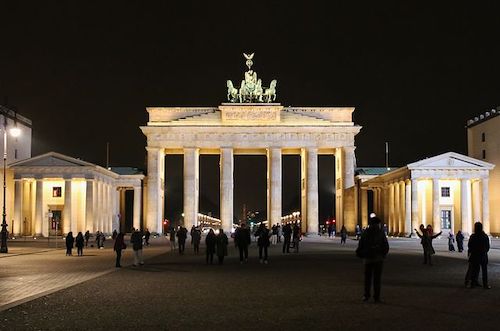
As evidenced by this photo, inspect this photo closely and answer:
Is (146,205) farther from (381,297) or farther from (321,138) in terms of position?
(381,297)

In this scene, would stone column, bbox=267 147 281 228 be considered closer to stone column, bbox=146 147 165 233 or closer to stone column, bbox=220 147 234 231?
stone column, bbox=220 147 234 231

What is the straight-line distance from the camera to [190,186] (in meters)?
89.6

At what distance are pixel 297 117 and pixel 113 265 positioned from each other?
59.2m

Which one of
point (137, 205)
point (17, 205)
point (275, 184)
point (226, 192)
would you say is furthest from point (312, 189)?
point (17, 205)

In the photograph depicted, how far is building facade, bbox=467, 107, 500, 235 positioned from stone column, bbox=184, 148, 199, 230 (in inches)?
1401

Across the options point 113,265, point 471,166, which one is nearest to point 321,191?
point 471,166

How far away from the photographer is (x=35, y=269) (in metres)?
28.8

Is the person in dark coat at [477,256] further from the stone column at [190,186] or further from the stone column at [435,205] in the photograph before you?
the stone column at [190,186]

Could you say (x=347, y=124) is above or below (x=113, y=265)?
above

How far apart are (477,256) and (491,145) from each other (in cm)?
6710

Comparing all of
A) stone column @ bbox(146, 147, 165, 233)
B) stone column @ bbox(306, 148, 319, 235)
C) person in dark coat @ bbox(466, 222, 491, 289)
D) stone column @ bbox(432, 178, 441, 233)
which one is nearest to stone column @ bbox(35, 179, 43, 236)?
stone column @ bbox(146, 147, 165, 233)

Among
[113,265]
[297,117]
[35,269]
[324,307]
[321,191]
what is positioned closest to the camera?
[324,307]

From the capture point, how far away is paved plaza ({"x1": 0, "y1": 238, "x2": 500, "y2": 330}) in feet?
43.9

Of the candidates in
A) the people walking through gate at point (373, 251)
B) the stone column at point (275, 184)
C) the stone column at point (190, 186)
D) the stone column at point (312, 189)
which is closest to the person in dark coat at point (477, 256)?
the people walking through gate at point (373, 251)
